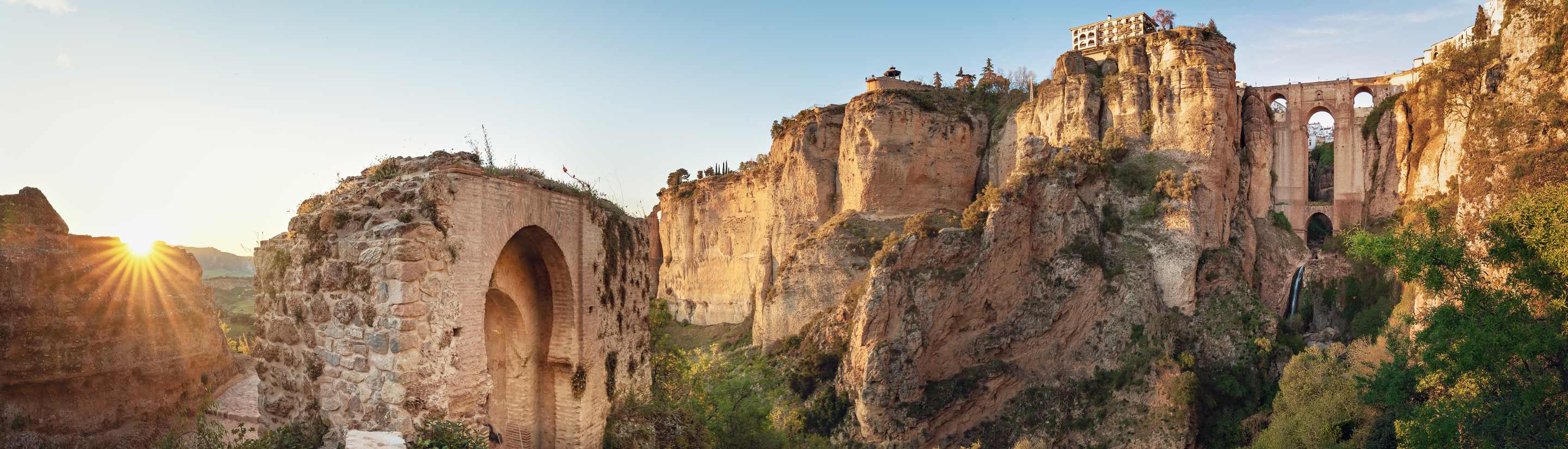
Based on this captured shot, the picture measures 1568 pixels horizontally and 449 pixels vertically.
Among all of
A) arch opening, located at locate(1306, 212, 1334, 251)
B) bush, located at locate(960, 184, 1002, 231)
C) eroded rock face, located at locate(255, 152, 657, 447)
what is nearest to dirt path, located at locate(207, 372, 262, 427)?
eroded rock face, located at locate(255, 152, 657, 447)

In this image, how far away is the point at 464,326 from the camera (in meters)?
7.49

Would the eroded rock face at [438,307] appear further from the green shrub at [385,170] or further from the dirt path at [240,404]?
the dirt path at [240,404]

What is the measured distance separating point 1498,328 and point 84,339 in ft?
65.3

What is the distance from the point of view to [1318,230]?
128ft

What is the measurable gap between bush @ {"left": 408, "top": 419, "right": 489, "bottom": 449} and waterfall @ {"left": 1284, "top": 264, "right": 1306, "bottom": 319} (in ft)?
119

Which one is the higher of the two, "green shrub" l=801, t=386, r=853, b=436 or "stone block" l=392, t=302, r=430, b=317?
"stone block" l=392, t=302, r=430, b=317

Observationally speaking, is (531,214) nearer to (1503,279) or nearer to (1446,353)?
(1446,353)

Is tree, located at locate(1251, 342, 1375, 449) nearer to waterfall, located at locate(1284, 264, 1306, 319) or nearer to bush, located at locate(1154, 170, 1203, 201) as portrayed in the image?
bush, located at locate(1154, 170, 1203, 201)

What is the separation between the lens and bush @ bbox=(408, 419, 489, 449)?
650 centimetres

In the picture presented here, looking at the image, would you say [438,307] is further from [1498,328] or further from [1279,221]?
[1279,221]

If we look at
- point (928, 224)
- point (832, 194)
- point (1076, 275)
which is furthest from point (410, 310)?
point (832, 194)

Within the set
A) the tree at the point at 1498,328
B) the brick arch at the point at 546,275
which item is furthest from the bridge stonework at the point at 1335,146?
the brick arch at the point at 546,275

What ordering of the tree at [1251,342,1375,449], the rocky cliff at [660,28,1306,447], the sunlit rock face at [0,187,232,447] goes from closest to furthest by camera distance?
1. the sunlit rock face at [0,187,232,447]
2. the tree at [1251,342,1375,449]
3. the rocky cliff at [660,28,1306,447]

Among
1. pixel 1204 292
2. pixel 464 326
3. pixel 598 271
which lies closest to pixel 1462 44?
pixel 1204 292
